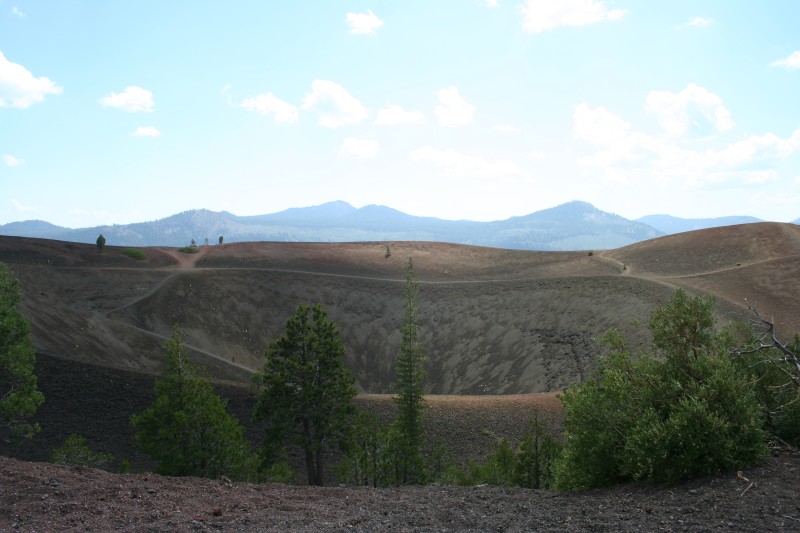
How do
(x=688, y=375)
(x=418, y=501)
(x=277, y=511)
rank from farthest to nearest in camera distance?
(x=688, y=375)
(x=418, y=501)
(x=277, y=511)

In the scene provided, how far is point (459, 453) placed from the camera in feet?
118

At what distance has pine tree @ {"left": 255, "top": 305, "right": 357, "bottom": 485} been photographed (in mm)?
26078

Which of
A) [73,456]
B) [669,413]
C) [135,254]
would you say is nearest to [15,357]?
[73,456]

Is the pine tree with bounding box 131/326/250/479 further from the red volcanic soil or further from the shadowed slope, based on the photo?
the shadowed slope

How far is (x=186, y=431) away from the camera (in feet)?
73.8

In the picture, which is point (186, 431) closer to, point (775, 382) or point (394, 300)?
point (775, 382)

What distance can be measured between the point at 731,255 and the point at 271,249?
73732 mm

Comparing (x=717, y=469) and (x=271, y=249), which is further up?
(x=271, y=249)

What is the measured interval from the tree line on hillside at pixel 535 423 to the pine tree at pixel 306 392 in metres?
0.07

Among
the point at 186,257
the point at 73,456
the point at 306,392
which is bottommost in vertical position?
the point at 73,456

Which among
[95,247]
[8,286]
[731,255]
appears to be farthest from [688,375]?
[95,247]

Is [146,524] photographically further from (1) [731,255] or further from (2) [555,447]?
(1) [731,255]

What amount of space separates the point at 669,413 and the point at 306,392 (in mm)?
17094

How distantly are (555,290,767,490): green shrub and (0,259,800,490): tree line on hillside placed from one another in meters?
0.04
